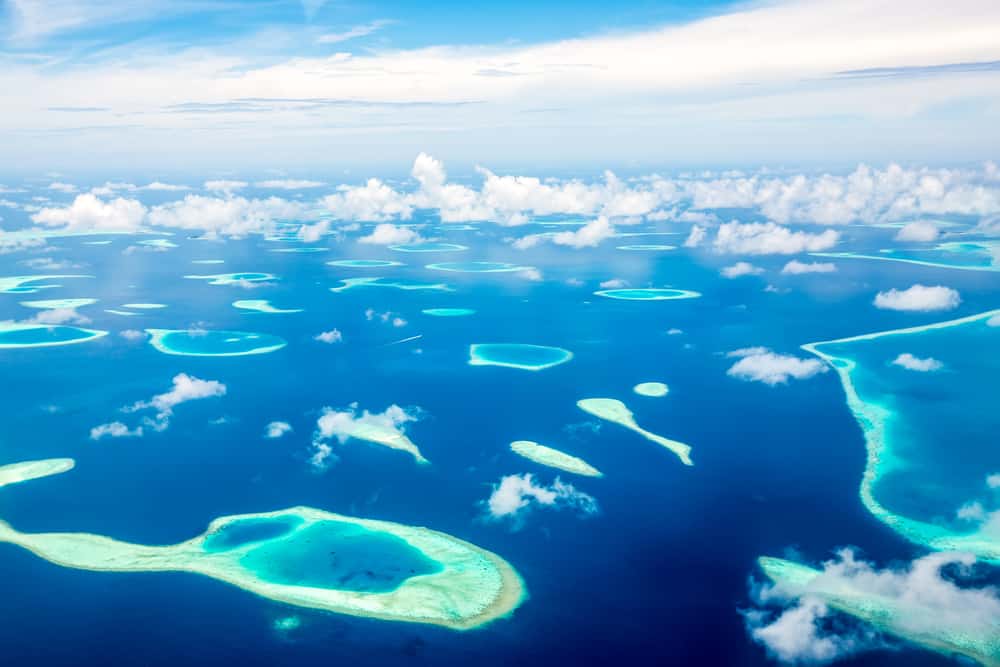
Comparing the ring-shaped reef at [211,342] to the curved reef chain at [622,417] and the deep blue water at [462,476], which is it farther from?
the curved reef chain at [622,417]

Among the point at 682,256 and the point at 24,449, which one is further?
the point at 682,256

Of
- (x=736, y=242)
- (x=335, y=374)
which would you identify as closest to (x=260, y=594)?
(x=335, y=374)

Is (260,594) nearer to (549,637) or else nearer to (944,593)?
(549,637)

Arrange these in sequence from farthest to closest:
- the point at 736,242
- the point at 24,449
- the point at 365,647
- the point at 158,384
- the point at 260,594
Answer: the point at 736,242 < the point at 158,384 < the point at 24,449 < the point at 260,594 < the point at 365,647

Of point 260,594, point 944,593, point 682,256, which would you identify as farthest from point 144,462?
point 682,256

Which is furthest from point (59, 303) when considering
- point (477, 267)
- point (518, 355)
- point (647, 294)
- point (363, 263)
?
point (647, 294)

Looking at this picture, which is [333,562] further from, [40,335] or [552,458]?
[40,335]

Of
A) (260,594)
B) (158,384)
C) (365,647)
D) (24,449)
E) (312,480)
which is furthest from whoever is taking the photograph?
(158,384)

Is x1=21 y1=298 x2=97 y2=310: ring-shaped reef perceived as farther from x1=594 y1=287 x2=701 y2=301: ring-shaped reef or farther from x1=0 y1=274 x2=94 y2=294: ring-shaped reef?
x1=594 y1=287 x2=701 y2=301: ring-shaped reef
